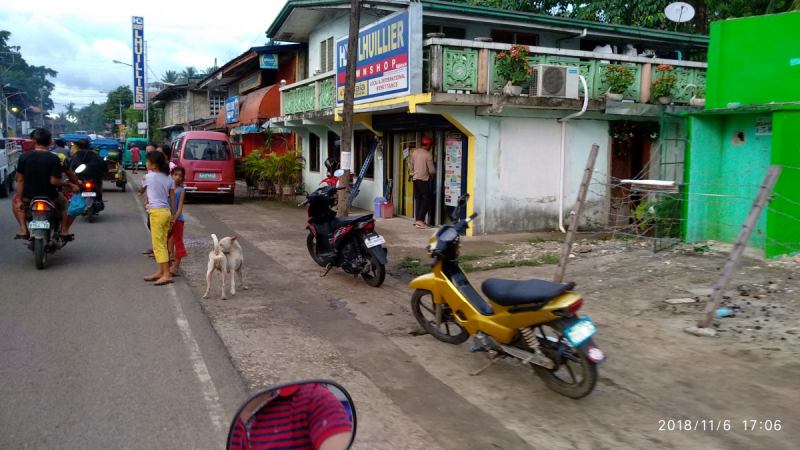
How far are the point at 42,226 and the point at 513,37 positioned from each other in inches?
464

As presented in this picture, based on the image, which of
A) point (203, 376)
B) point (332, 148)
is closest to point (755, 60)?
point (203, 376)

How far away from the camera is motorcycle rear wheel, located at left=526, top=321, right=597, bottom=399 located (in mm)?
4348

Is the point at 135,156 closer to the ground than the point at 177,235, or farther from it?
farther from it

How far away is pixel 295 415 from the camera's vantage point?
2.00 m

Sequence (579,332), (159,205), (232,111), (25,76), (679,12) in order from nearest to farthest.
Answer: (579,332) → (159,205) → (679,12) → (232,111) → (25,76)

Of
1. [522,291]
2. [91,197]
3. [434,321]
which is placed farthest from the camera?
[91,197]

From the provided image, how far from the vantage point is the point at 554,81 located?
39.6 ft

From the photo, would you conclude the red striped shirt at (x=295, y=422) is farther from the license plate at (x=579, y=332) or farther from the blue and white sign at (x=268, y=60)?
the blue and white sign at (x=268, y=60)

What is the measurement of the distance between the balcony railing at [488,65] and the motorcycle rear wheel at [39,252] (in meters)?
6.93

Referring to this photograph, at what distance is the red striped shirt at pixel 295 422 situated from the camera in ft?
6.41

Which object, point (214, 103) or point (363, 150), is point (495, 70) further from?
point (214, 103)

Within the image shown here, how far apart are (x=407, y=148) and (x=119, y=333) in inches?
397

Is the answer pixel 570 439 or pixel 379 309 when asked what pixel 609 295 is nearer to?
pixel 379 309

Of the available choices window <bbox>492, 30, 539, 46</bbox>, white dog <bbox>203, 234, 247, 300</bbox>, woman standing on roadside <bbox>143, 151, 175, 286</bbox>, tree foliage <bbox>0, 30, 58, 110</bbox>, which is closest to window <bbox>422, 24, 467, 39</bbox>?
window <bbox>492, 30, 539, 46</bbox>
